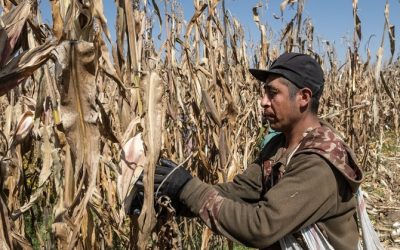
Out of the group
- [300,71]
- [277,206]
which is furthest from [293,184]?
[300,71]

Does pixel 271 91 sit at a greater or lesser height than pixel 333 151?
greater

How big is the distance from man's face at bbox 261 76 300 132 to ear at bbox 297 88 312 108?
0.01 meters

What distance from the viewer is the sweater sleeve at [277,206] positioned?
147cm

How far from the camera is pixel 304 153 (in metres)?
1.58

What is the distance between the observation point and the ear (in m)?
1.69

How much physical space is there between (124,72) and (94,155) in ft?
1.31

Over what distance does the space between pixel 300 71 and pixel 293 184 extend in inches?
16.3

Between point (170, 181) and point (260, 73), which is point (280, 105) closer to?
point (260, 73)

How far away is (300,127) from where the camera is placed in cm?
174

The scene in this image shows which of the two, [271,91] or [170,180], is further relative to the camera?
[271,91]

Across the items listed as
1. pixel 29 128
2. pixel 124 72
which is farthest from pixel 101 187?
pixel 124 72

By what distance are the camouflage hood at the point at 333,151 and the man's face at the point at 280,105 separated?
0.09 meters

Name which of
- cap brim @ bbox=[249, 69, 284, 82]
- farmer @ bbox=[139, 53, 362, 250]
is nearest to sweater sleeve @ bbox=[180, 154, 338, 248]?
farmer @ bbox=[139, 53, 362, 250]

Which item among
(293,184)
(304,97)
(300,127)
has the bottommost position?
(293,184)
